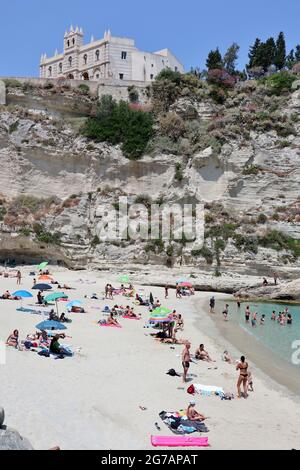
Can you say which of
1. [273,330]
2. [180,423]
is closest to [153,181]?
[273,330]

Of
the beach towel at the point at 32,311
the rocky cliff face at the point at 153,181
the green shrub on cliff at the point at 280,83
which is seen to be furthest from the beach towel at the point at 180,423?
the green shrub on cliff at the point at 280,83

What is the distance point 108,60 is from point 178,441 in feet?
159

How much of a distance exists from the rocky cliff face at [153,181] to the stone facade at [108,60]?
793 centimetres

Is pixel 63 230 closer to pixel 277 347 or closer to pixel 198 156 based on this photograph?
pixel 198 156

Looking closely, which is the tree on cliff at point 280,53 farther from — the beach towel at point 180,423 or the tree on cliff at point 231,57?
the beach towel at point 180,423

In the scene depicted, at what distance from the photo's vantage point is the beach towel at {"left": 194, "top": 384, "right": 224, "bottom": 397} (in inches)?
420

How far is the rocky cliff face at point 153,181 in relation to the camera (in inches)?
1433

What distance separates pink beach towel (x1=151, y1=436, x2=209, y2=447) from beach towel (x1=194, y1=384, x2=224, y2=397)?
9.38 ft

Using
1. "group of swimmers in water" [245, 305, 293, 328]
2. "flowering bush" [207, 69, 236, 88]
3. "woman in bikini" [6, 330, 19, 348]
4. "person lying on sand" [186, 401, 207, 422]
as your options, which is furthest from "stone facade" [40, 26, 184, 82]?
"person lying on sand" [186, 401, 207, 422]

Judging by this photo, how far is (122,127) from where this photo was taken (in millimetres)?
43531

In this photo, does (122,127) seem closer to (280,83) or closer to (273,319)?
(280,83)

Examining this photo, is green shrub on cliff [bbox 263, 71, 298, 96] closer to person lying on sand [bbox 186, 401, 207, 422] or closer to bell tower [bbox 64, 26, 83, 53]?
bell tower [bbox 64, 26, 83, 53]

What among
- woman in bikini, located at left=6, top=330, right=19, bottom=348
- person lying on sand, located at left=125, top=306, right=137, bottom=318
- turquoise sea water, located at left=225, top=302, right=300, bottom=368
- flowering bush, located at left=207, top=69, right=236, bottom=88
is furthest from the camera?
flowering bush, located at left=207, top=69, right=236, bottom=88

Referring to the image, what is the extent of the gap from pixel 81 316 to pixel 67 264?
17.2 metres
